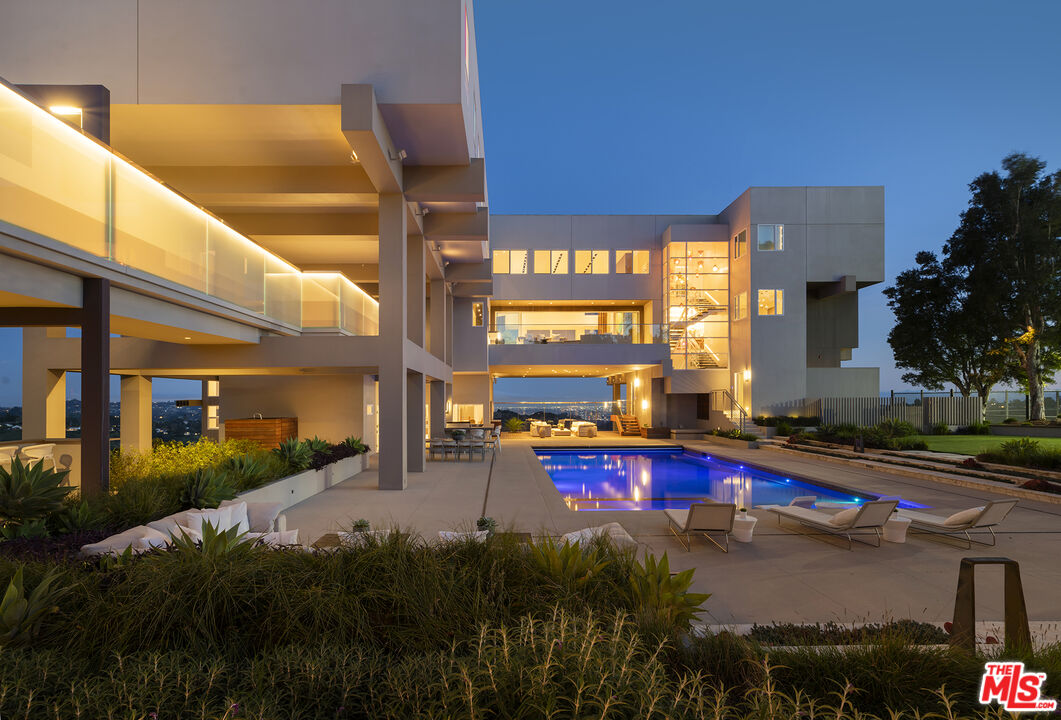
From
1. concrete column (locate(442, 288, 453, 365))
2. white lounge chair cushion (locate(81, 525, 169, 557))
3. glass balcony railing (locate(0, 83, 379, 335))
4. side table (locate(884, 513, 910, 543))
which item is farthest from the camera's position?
concrete column (locate(442, 288, 453, 365))

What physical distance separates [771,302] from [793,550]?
783 inches

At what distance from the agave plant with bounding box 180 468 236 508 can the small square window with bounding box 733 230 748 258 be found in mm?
23639

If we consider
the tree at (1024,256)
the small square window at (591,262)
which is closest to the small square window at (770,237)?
the small square window at (591,262)

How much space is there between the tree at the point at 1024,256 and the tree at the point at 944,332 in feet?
2.90

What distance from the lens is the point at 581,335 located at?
25891 millimetres

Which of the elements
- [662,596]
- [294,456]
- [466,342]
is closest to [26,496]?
[294,456]

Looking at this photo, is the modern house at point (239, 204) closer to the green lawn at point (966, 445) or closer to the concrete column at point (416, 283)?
the concrete column at point (416, 283)

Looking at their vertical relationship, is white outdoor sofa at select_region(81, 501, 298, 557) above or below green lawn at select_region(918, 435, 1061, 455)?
above

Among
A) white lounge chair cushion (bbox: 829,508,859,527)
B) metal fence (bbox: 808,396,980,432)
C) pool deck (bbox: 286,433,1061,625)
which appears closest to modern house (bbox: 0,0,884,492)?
pool deck (bbox: 286,433,1061,625)

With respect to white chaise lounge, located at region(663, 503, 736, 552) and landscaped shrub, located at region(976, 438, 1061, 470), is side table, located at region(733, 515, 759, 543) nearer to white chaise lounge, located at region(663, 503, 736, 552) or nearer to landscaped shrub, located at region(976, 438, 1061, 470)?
white chaise lounge, located at region(663, 503, 736, 552)

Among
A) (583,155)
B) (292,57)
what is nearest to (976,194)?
(292,57)

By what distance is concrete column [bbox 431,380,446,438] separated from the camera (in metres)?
19.2

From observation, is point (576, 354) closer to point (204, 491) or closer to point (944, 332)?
point (944, 332)

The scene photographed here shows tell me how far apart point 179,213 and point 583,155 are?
19754cm
